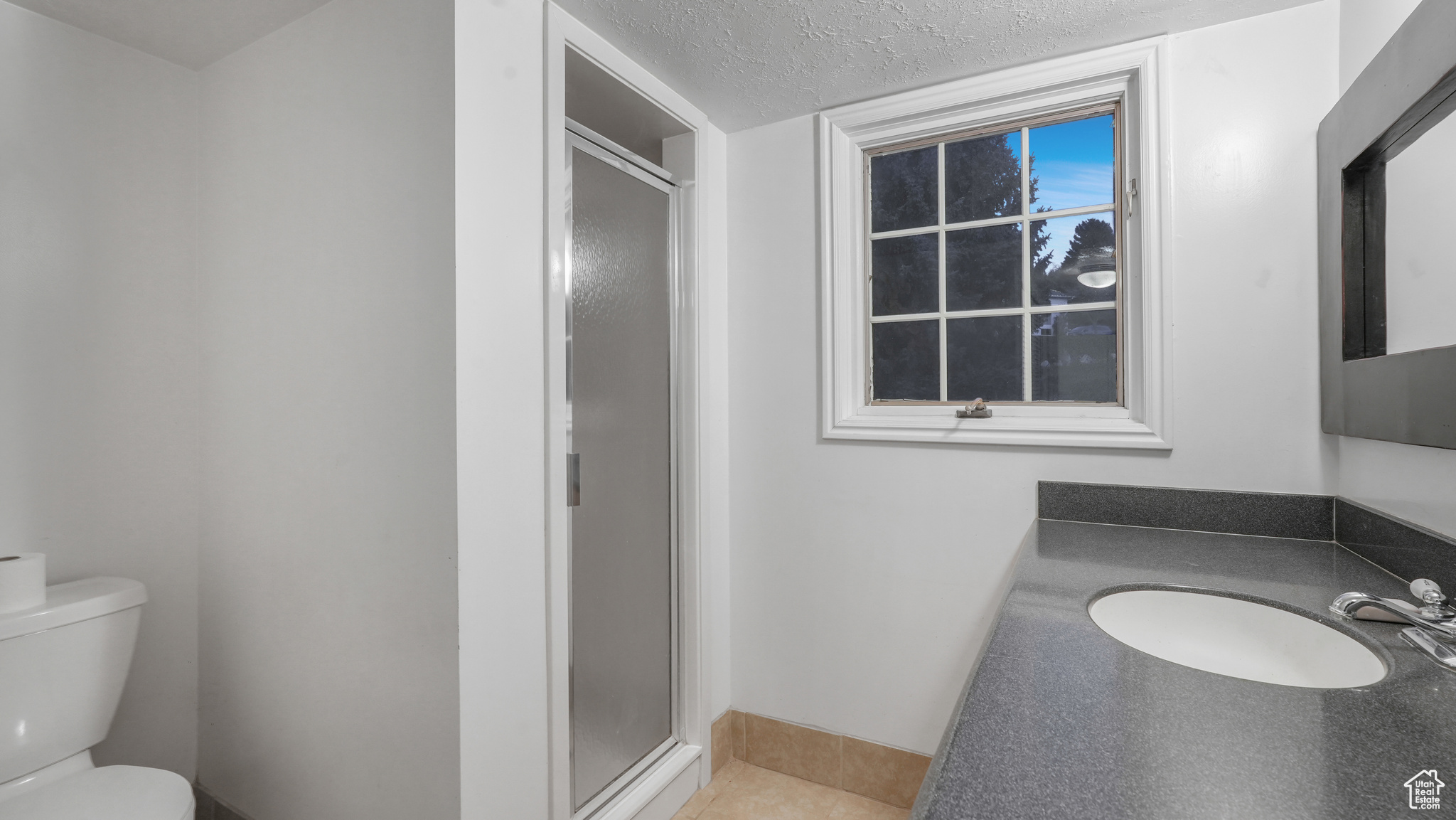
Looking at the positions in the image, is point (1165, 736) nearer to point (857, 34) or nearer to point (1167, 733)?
point (1167, 733)

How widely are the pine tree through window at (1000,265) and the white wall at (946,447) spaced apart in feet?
0.61

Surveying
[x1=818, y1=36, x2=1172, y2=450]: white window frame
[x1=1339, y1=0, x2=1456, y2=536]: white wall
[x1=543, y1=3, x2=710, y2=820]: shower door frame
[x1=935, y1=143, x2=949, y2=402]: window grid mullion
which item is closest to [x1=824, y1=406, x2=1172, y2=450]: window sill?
[x1=818, y1=36, x2=1172, y2=450]: white window frame

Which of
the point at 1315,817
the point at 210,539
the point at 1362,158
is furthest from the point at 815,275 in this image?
the point at 210,539

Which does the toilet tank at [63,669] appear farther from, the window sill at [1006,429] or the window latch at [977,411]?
the window latch at [977,411]

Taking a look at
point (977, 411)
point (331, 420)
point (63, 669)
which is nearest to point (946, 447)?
point (977, 411)

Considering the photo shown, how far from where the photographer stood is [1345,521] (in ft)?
4.60

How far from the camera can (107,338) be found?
1.68m

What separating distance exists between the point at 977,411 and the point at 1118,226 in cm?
64

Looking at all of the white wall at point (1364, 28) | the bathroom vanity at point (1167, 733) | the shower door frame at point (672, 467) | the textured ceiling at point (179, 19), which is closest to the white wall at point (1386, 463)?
the white wall at point (1364, 28)

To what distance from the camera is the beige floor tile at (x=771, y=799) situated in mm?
1887

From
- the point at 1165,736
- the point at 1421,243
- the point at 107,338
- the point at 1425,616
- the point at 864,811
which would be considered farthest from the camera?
the point at 864,811

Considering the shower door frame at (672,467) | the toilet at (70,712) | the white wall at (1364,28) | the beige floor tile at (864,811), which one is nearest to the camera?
the white wall at (1364,28)

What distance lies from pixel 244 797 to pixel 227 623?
1.51 ft

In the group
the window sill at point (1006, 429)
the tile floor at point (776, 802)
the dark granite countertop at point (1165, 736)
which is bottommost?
the tile floor at point (776, 802)
